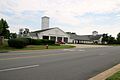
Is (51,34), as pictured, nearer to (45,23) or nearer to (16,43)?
(45,23)

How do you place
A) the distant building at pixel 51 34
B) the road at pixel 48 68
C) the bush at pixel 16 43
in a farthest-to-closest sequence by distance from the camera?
1. the distant building at pixel 51 34
2. the bush at pixel 16 43
3. the road at pixel 48 68

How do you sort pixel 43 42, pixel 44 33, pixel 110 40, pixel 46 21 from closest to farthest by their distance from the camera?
pixel 43 42
pixel 44 33
pixel 46 21
pixel 110 40

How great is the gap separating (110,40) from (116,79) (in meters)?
84.1

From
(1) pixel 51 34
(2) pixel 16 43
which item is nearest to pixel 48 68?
(2) pixel 16 43

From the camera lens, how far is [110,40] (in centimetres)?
8900

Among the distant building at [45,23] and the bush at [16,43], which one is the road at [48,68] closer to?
the bush at [16,43]

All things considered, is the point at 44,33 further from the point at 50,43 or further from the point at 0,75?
the point at 0,75

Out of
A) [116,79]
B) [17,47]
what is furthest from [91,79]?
[17,47]

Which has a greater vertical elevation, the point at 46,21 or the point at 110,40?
the point at 46,21

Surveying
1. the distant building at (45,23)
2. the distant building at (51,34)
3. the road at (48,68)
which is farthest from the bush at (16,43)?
the distant building at (45,23)

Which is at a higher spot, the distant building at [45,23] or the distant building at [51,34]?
the distant building at [45,23]

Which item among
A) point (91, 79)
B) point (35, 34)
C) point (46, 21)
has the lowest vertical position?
point (91, 79)

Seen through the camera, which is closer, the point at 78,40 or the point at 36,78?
the point at 36,78

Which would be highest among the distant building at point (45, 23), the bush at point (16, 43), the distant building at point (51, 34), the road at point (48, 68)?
the distant building at point (45, 23)
